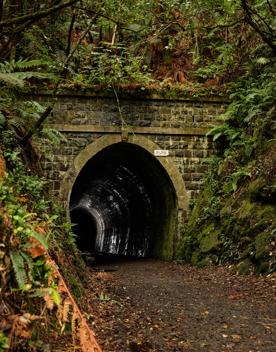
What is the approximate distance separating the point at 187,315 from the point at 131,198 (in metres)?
13.4

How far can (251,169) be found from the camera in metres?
9.57

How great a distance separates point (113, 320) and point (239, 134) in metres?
7.83

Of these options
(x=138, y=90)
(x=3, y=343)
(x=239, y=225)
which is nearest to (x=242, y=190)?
(x=239, y=225)

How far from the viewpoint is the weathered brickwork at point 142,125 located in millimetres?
11672

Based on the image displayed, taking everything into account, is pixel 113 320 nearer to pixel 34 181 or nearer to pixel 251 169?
pixel 34 181

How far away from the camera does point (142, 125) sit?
12.0 meters

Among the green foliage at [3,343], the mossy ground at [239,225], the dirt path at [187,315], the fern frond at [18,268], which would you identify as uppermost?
the mossy ground at [239,225]

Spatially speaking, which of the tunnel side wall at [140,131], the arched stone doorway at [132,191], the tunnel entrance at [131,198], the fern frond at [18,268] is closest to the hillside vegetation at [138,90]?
the fern frond at [18,268]

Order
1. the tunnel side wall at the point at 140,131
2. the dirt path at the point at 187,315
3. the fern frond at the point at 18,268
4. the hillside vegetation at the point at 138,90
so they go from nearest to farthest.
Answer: the fern frond at the point at 18,268 → the hillside vegetation at the point at 138,90 → the dirt path at the point at 187,315 → the tunnel side wall at the point at 140,131

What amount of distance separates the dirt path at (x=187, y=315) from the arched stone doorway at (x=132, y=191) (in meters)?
3.86

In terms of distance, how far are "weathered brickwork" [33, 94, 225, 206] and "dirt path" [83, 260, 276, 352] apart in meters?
4.81

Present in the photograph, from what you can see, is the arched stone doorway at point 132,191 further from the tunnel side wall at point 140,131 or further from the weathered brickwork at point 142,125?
the weathered brickwork at point 142,125

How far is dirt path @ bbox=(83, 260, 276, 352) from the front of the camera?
384cm

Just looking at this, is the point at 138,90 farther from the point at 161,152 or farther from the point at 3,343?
the point at 3,343
